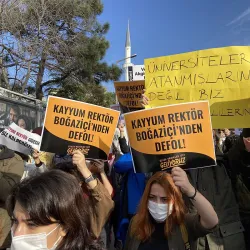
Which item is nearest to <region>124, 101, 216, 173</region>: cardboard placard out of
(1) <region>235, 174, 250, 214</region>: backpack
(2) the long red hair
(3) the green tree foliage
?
(2) the long red hair

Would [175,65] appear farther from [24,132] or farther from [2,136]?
[2,136]

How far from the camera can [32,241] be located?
1.51 m

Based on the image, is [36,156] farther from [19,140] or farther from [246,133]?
[246,133]

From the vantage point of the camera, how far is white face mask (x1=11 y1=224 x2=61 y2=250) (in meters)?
1.51

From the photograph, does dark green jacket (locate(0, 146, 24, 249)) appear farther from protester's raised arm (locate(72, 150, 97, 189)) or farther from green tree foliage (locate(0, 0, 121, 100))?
green tree foliage (locate(0, 0, 121, 100))

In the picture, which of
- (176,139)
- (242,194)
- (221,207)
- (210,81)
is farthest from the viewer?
(210,81)

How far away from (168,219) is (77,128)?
3.39 ft

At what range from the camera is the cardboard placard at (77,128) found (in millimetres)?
2650

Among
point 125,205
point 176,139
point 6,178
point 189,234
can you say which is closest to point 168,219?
point 189,234

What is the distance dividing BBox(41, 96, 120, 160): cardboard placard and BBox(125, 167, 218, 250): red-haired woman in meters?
0.64

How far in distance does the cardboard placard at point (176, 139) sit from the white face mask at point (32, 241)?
96 centimetres

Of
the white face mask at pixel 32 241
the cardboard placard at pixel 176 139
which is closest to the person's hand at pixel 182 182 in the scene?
the cardboard placard at pixel 176 139

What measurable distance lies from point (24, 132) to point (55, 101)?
756 mm

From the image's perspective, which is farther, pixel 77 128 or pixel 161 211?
pixel 77 128
